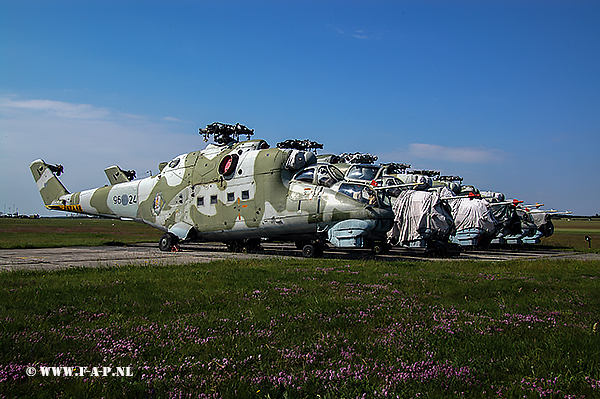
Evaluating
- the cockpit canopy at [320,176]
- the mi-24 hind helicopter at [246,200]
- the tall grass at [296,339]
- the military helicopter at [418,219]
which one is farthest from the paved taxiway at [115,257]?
the tall grass at [296,339]

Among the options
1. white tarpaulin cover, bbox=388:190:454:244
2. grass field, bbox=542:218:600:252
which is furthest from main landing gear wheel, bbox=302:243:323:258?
grass field, bbox=542:218:600:252

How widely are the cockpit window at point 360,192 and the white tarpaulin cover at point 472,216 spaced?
9.91 metres

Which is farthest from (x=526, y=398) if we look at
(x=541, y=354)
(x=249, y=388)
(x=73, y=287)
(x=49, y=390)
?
(x=73, y=287)

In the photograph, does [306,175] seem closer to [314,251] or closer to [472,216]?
[314,251]

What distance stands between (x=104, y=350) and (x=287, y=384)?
2130mm

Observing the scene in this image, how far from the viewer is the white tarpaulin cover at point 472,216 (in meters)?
24.6

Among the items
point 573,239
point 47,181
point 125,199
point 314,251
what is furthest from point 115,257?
point 573,239

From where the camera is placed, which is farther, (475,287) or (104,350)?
(475,287)

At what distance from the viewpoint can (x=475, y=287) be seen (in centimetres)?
913

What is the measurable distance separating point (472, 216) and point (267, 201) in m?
13.4

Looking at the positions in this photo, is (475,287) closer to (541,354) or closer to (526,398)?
(541,354)

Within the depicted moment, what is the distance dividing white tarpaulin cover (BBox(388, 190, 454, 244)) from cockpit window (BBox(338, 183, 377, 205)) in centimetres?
467

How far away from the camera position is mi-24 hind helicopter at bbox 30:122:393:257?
653 inches

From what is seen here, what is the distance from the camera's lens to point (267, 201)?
18.2 m
